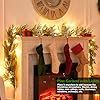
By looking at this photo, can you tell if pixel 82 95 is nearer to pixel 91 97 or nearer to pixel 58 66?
pixel 91 97

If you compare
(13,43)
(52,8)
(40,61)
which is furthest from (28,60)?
(52,8)

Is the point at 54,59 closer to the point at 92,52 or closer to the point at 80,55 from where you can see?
the point at 80,55

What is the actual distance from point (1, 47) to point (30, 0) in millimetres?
810

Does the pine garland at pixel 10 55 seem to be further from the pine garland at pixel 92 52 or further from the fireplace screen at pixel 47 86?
the pine garland at pixel 92 52

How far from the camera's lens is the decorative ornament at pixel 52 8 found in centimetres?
427

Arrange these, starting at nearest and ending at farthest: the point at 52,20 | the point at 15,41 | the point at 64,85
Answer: the point at 64,85 < the point at 15,41 < the point at 52,20

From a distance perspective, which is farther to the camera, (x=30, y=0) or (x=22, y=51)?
(x=30, y=0)

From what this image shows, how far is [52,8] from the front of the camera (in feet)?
14.3

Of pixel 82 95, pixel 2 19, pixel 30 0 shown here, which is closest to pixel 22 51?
pixel 2 19

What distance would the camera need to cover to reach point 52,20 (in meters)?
4.41

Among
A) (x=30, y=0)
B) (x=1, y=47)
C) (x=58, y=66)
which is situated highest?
(x=30, y=0)

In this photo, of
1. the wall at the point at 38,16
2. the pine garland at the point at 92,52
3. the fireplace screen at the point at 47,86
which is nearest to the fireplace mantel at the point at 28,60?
the fireplace screen at the point at 47,86

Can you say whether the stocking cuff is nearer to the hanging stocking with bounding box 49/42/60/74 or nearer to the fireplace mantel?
the fireplace mantel

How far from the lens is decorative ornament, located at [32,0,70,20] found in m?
4.27
